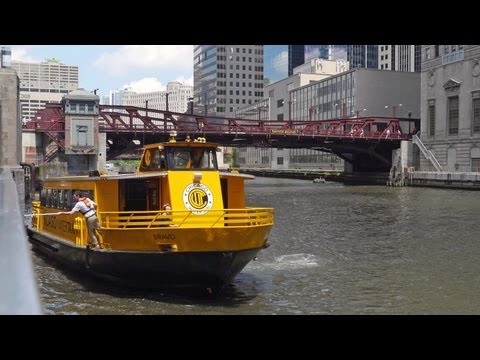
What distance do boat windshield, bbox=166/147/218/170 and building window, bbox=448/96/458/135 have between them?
67655 mm

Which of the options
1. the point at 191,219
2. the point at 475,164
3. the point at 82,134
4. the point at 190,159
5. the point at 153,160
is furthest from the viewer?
the point at 475,164

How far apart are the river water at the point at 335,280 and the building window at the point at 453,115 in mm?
48584

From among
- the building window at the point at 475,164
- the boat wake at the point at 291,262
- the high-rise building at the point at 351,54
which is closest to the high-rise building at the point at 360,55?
the high-rise building at the point at 351,54

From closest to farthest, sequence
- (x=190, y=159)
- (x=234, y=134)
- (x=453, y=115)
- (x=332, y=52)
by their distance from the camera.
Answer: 1. (x=190, y=159)
2. (x=234, y=134)
3. (x=453, y=115)
4. (x=332, y=52)

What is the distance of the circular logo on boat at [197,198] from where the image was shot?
14.8 metres

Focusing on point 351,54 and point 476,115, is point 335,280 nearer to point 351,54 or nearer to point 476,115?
point 476,115

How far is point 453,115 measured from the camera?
3044 inches

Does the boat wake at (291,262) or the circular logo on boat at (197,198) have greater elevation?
the circular logo on boat at (197,198)

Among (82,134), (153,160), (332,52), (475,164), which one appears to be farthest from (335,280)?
(332,52)

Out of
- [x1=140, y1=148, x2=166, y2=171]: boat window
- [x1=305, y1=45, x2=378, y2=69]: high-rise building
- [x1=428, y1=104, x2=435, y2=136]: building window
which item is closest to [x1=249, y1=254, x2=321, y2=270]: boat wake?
[x1=140, y1=148, x2=166, y2=171]: boat window

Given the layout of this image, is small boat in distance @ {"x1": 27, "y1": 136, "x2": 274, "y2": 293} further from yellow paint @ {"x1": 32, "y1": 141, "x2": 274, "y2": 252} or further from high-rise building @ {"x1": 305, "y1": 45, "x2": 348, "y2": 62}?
high-rise building @ {"x1": 305, "y1": 45, "x2": 348, "y2": 62}

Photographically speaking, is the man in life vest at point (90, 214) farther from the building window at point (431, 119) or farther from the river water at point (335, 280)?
the building window at point (431, 119)

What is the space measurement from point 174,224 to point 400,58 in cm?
18282
